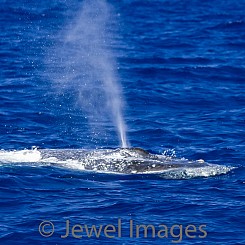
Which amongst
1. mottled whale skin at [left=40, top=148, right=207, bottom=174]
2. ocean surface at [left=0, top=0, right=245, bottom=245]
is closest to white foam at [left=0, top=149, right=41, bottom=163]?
ocean surface at [left=0, top=0, right=245, bottom=245]

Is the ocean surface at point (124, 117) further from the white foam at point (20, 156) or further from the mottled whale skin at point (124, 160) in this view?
the mottled whale skin at point (124, 160)

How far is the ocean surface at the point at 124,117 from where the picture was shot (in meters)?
20.0

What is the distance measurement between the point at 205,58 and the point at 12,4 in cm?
1815

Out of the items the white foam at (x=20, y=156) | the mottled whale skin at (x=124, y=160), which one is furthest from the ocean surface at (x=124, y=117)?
the mottled whale skin at (x=124, y=160)

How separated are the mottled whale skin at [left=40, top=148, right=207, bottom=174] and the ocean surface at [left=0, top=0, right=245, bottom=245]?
0.25 m

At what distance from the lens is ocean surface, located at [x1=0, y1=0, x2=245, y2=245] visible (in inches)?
789

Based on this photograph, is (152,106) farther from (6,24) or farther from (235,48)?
(6,24)

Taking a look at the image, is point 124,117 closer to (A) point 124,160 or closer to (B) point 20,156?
(B) point 20,156

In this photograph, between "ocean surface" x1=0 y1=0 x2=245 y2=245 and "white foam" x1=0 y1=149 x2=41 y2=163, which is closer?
"ocean surface" x1=0 y1=0 x2=245 y2=245

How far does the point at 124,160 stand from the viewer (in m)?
24.3

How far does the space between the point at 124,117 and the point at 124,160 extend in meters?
7.52

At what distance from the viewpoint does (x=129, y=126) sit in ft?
99.8

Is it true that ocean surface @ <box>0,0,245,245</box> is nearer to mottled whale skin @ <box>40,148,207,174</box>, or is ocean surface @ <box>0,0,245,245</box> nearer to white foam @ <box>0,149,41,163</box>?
white foam @ <box>0,149,41,163</box>

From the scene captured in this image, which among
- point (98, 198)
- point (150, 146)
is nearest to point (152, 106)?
point (150, 146)
